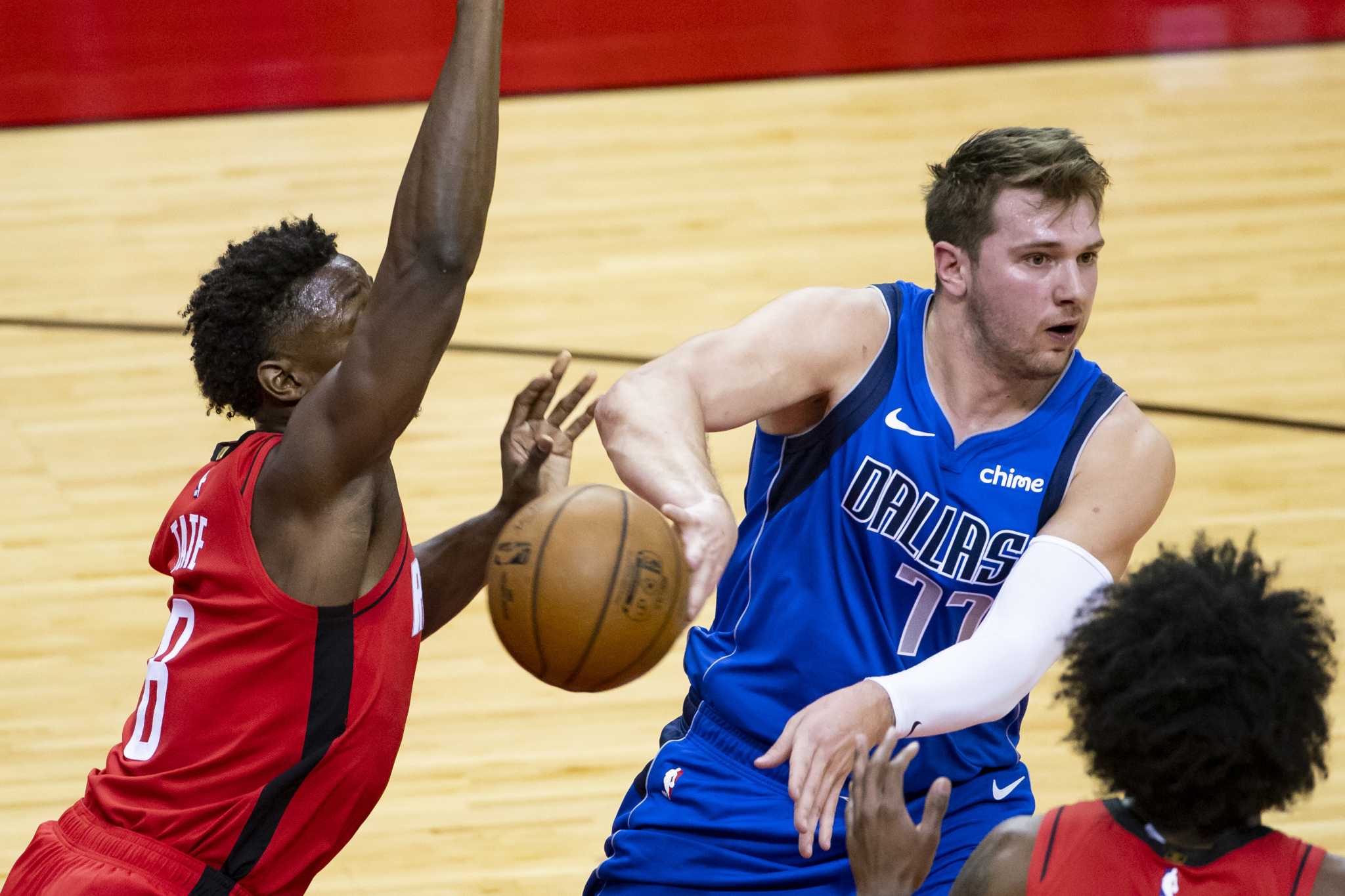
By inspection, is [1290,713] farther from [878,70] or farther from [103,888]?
[878,70]

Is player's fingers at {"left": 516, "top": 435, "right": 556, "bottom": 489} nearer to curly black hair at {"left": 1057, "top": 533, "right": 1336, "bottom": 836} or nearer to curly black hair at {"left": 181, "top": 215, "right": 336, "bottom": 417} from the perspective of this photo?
curly black hair at {"left": 181, "top": 215, "right": 336, "bottom": 417}

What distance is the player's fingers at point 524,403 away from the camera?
12.2 ft

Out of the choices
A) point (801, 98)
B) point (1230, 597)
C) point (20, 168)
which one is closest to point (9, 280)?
point (20, 168)

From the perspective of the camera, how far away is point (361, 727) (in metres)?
3.28

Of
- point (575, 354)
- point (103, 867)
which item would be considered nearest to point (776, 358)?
point (103, 867)

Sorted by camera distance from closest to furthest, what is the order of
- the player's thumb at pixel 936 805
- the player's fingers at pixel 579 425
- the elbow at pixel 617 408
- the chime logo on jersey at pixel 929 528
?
the player's thumb at pixel 936 805, the elbow at pixel 617 408, the chime logo on jersey at pixel 929 528, the player's fingers at pixel 579 425

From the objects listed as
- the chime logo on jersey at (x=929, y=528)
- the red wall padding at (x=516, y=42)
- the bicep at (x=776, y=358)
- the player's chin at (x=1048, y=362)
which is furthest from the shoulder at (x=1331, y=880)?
the red wall padding at (x=516, y=42)

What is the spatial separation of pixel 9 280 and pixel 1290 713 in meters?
7.64

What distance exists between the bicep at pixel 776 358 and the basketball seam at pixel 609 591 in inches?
16.1

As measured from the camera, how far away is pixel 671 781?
373 cm

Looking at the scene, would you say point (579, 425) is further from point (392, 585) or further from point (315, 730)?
point (315, 730)

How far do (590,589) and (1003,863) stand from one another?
2.86 feet

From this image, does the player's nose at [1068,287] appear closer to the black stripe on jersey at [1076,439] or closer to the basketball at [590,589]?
the black stripe on jersey at [1076,439]

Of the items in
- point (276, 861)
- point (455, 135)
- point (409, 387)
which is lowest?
point (276, 861)
